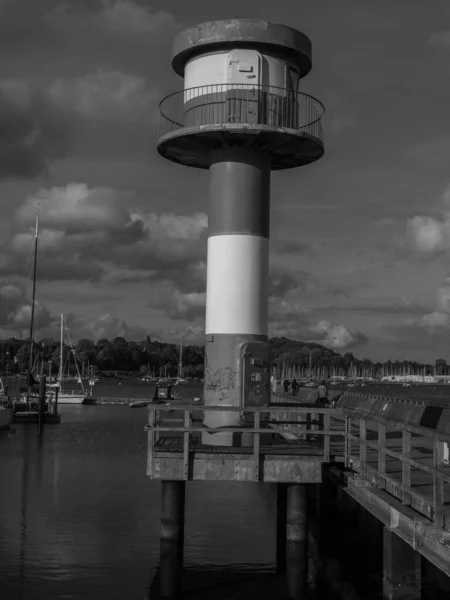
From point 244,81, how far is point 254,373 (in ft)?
21.8

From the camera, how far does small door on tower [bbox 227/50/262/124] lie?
18625 mm

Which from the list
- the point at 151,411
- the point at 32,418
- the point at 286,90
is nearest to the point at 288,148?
the point at 286,90

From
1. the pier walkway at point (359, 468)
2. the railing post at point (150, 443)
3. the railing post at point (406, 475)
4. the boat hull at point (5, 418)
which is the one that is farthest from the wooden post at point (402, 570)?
the boat hull at point (5, 418)

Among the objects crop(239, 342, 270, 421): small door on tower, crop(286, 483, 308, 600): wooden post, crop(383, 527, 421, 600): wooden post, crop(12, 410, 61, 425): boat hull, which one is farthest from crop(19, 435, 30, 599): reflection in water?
crop(12, 410, 61, 425): boat hull

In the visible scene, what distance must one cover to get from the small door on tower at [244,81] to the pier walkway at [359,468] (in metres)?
6.95

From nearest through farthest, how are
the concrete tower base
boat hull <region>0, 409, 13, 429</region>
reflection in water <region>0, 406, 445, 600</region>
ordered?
reflection in water <region>0, 406, 445, 600</region>, the concrete tower base, boat hull <region>0, 409, 13, 429</region>

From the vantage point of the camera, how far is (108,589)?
16.8m

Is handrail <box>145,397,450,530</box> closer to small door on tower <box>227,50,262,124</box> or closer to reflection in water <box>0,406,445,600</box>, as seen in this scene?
reflection in water <box>0,406,445,600</box>

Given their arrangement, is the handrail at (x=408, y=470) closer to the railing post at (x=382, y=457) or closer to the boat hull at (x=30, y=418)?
the railing post at (x=382, y=457)

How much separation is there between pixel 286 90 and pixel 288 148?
133cm

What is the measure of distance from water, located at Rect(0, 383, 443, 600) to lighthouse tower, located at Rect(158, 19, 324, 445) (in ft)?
10.1

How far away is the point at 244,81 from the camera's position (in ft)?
61.4

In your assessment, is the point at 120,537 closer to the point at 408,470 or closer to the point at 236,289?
the point at 236,289

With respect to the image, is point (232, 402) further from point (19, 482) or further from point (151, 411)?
point (19, 482)
